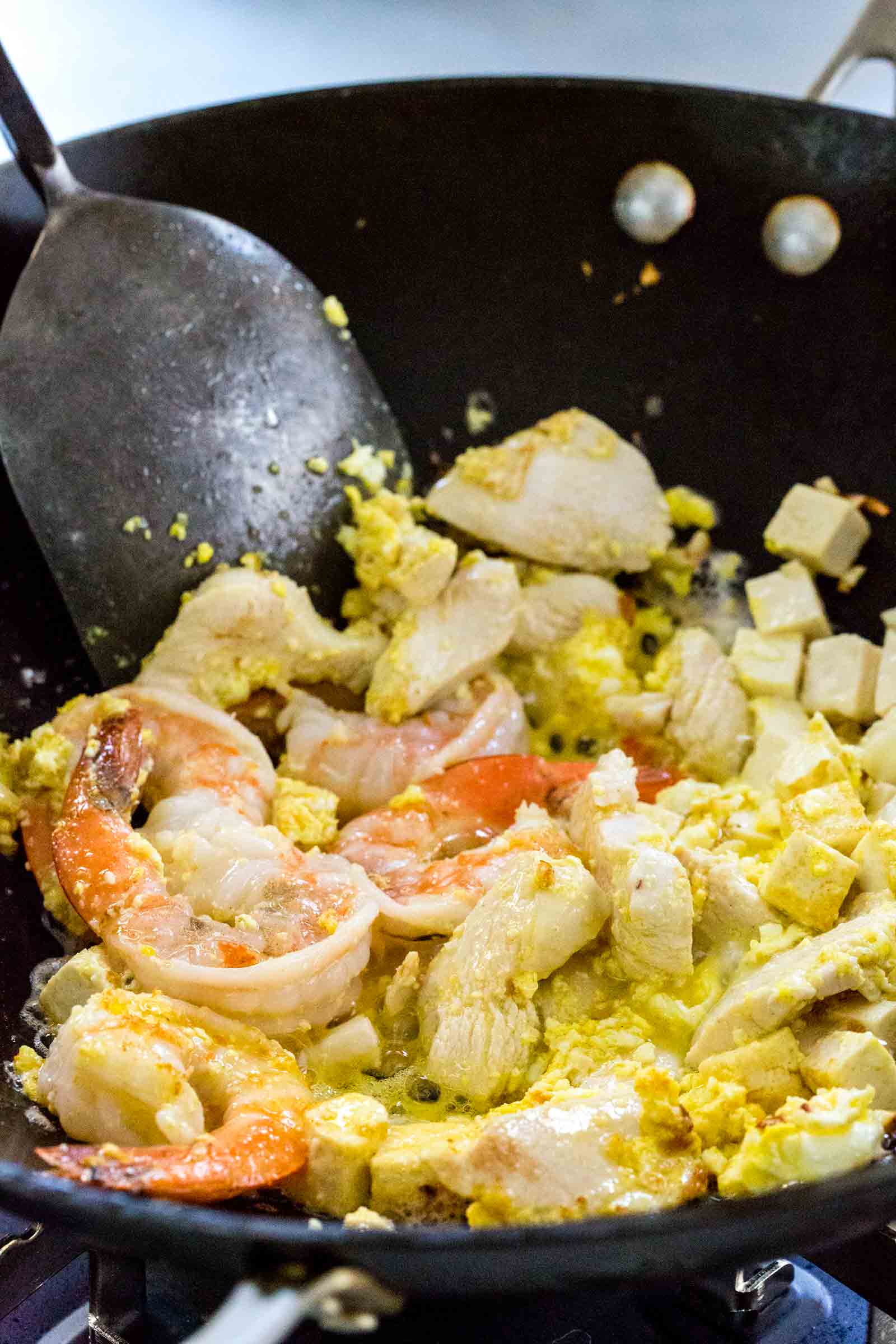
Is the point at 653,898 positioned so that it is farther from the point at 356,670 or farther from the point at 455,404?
the point at 455,404

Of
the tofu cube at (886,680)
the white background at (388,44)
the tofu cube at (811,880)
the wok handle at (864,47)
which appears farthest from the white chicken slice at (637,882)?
the white background at (388,44)

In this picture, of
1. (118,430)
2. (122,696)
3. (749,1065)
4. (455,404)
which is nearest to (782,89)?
(455,404)

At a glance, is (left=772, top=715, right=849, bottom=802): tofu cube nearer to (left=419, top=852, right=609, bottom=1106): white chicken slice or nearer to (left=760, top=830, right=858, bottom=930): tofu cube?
(left=760, top=830, right=858, bottom=930): tofu cube

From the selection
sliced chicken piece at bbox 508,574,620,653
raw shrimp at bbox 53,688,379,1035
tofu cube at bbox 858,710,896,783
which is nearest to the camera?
raw shrimp at bbox 53,688,379,1035

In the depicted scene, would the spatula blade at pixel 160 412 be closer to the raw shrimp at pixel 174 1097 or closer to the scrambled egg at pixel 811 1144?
the raw shrimp at pixel 174 1097

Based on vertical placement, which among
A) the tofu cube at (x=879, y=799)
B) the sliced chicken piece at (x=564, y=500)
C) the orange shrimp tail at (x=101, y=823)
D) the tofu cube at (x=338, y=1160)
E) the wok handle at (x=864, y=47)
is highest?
the wok handle at (x=864, y=47)

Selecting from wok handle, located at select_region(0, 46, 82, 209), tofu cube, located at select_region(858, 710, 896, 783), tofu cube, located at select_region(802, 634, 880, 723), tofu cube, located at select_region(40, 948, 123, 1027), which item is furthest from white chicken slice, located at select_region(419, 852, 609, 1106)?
wok handle, located at select_region(0, 46, 82, 209)

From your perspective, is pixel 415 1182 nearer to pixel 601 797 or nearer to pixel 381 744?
pixel 601 797
